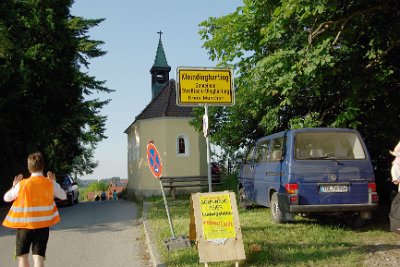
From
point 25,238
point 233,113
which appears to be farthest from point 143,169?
point 25,238

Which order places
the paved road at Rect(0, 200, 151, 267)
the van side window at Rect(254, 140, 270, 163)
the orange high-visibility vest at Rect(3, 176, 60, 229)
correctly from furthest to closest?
the van side window at Rect(254, 140, 270, 163) → the paved road at Rect(0, 200, 151, 267) → the orange high-visibility vest at Rect(3, 176, 60, 229)

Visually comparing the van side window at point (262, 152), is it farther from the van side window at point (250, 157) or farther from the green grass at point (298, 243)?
the green grass at point (298, 243)

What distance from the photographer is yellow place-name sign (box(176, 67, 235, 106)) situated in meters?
7.46

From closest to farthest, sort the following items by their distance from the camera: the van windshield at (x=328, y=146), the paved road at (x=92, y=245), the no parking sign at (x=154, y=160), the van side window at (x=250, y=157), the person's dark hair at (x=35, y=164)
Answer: the person's dark hair at (x=35, y=164)
the paved road at (x=92, y=245)
the no parking sign at (x=154, y=160)
the van windshield at (x=328, y=146)
the van side window at (x=250, y=157)

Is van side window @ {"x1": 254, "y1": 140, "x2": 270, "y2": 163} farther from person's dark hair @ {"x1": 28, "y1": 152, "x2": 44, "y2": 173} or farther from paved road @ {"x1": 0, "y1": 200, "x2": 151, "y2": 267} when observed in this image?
person's dark hair @ {"x1": 28, "y1": 152, "x2": 44, "y2": 173}

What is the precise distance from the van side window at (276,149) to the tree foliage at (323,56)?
105 cm

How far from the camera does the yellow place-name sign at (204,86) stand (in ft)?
24.5

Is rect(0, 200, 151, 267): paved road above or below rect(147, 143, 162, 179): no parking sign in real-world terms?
below

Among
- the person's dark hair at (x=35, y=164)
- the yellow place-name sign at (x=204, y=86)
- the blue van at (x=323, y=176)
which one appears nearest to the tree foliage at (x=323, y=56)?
the blue van at (x=323, y=176)

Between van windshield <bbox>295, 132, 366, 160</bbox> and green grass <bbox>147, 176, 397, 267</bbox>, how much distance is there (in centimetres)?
147

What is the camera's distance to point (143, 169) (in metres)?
27.6

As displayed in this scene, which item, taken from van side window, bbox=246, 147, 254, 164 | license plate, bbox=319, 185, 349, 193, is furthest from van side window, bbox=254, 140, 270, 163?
license plate, bbox=319, 185, 349, 193

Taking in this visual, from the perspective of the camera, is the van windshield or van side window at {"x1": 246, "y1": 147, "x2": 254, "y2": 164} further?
van side window at {"x1": 246, "y1": 147, "x2": 254, "y2": 164}

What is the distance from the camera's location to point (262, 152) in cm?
1103
